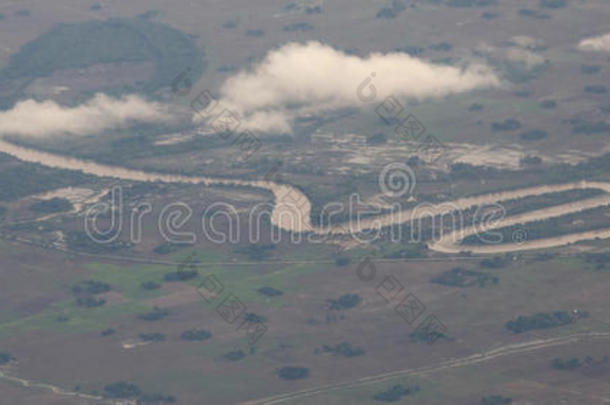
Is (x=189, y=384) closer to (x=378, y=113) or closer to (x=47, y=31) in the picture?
(x=378, y=113)

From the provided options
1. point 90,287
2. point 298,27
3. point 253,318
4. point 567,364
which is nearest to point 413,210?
point 253,318

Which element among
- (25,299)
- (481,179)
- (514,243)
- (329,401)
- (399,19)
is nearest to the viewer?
(329,401)

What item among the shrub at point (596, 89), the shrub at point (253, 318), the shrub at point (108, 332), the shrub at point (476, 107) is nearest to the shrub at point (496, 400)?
the shrub at point (253, 318)

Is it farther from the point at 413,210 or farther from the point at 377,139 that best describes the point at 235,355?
the point at 377,139

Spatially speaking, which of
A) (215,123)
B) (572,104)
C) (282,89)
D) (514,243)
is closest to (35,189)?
(215,123)

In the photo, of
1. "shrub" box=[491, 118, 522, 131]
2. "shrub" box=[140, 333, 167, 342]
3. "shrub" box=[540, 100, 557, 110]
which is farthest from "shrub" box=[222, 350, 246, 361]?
"shrub" box=[540, 100, 557, 110]
